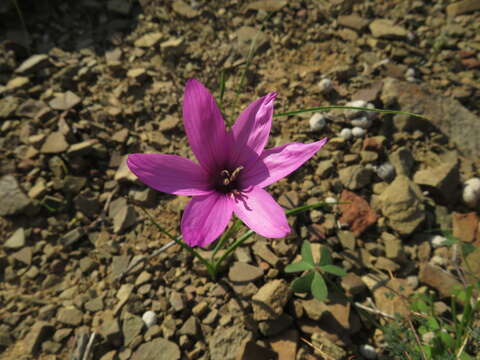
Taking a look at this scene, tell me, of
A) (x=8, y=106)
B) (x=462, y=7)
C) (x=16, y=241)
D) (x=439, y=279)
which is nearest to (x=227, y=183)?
(x=439, y=279)

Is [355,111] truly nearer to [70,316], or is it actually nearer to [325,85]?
[325,85]

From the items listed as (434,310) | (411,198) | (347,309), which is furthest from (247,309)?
(411,198)

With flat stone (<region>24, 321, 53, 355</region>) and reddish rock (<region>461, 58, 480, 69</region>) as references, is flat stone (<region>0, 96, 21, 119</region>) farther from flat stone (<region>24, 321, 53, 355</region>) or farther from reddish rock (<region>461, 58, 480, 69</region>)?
reddish rock (<region>461, 58, 480, 69</region>)

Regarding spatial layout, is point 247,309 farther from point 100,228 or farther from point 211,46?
point 211,46

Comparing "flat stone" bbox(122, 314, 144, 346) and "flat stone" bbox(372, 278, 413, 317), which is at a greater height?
"flat stone" bbox(372, 278, 413, 317)

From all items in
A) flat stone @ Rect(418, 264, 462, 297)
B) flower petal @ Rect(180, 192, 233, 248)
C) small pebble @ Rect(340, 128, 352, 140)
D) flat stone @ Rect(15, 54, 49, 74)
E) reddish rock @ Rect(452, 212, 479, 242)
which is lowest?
flat stone @ Rect(418, 264, 462, 297)

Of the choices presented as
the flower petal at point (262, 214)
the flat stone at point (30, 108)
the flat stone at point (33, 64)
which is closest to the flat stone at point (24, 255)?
the flat stone at point (30, 108)

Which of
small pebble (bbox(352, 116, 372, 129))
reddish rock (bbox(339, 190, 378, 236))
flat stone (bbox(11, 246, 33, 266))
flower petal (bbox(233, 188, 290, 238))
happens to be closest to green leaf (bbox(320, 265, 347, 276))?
reddish rock (bbox(339, 190, 378, 236))
